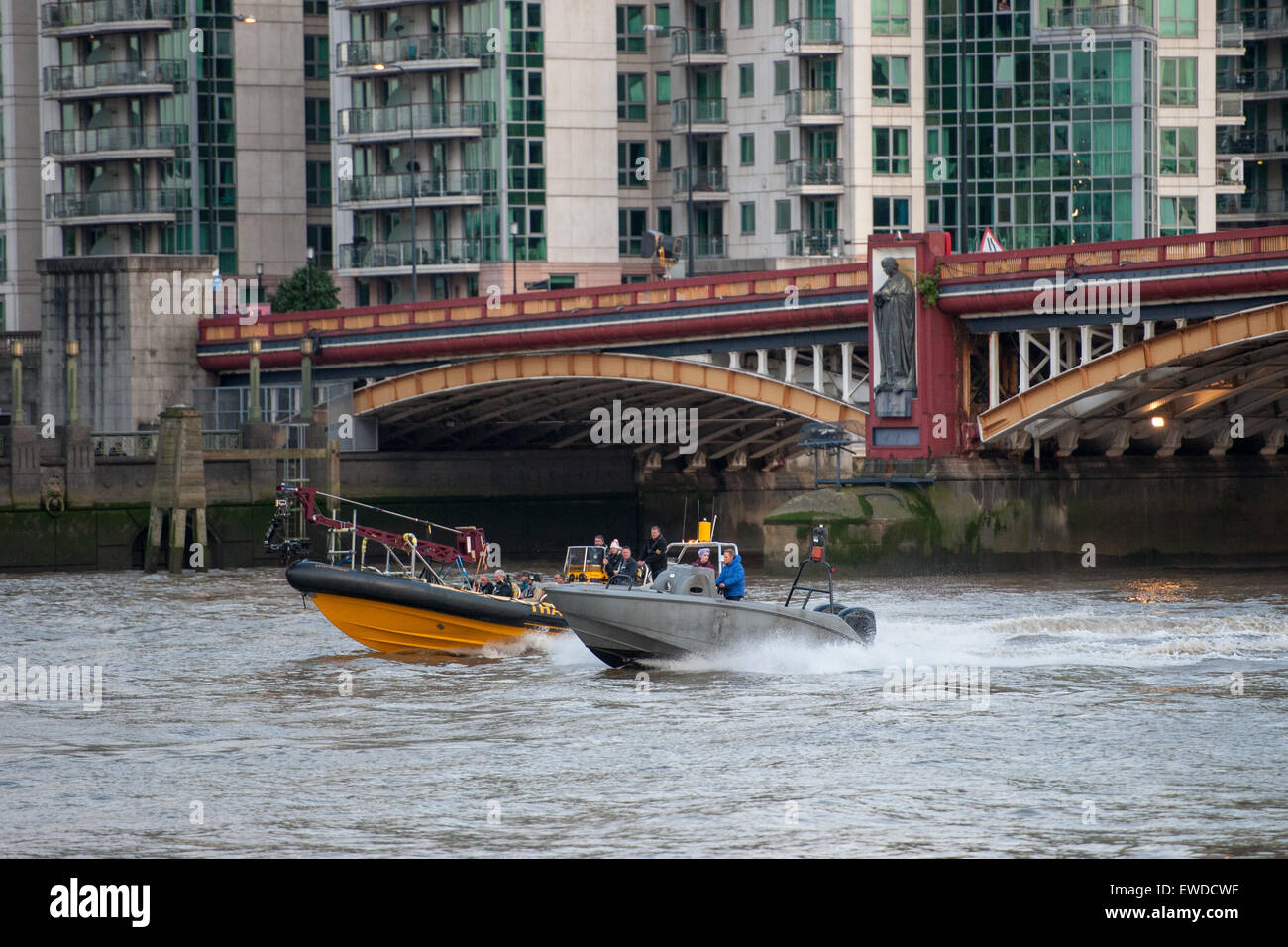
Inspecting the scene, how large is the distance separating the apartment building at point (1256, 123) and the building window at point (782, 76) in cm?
2177

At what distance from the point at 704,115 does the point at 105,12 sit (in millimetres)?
25980

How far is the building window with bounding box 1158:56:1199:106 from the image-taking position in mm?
79875

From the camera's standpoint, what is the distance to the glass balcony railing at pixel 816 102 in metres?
84.3

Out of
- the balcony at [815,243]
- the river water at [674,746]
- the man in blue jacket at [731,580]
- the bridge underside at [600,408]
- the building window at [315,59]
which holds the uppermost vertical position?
the building window at [315,59]

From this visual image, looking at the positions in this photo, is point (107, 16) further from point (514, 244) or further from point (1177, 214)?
point (1177, 214)

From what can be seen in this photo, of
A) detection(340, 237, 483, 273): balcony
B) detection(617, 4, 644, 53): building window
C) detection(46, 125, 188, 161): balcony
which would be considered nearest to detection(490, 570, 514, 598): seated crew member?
detection(340, 237, 483, 273): balcony

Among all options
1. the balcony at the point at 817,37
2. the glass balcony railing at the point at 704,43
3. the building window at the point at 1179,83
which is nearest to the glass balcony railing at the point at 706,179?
the glass balcony railing at the point at 704,43

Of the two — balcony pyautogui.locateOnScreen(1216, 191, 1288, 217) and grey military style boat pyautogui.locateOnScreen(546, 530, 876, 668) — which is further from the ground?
balcony pyautogui.locateOnScreen(1216, 191, 1288, 217)

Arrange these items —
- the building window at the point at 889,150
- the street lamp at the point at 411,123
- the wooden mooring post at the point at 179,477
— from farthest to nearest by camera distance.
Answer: the street lamp at the point at 411,123 < the building window at the point at 889,150 < the wooden mooring post at the point at 179,477

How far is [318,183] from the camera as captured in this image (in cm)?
9681

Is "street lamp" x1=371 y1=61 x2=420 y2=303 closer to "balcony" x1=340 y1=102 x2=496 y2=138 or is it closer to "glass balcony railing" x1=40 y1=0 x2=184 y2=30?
"balcony" x1=340 y1=102 x2=496 y2=138

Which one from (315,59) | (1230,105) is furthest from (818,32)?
(315,59)

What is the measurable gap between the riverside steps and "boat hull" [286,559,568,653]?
60.1 feet

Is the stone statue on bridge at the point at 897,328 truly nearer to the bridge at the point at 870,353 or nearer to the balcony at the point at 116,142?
the bridge at the point at 870,353
